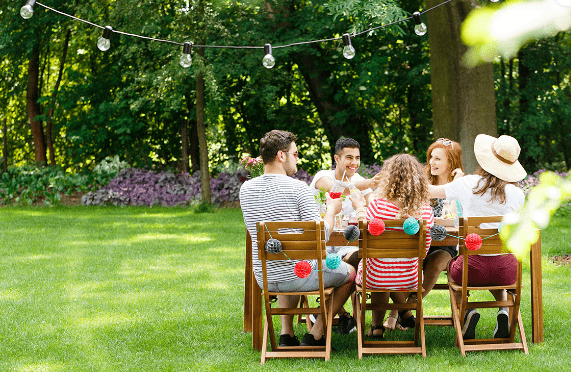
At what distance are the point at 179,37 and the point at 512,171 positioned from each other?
932cm

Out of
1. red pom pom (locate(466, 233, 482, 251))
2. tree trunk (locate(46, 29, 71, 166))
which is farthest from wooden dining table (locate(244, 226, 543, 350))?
tree trunk (locate(46, 29, 71, 166))

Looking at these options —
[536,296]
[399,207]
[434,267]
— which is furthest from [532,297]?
[399,207]

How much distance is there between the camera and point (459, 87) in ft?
30.7

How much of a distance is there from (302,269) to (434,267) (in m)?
1.31

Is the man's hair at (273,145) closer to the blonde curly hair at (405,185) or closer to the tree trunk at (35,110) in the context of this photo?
the blonde curly hair at (405,185)

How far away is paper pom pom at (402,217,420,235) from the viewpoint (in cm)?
358

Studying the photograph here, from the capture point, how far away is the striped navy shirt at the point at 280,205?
12.5 feet

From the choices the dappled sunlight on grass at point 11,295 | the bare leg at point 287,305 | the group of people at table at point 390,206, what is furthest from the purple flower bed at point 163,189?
the bare leg at point 287,305

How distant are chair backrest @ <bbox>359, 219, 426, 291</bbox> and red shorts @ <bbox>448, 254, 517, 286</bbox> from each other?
0.46 m

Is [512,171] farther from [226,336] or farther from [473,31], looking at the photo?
[473,31]

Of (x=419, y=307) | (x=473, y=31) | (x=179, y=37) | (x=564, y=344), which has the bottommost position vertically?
(x=564, y=344)

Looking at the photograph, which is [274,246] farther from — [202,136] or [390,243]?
[202,136]

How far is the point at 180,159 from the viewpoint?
56.1 feet

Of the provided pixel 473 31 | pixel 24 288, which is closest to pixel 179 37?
pixel 24 288
